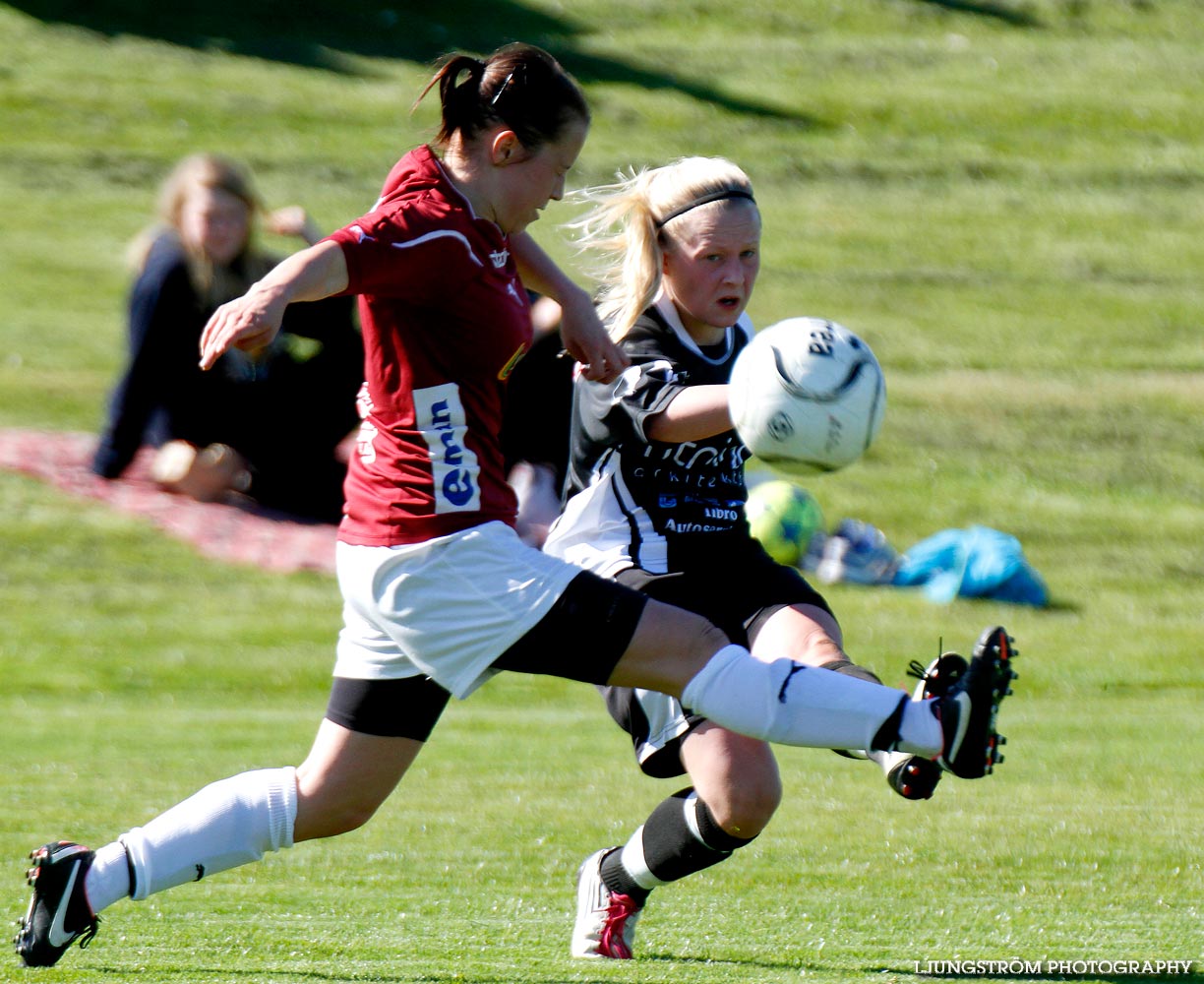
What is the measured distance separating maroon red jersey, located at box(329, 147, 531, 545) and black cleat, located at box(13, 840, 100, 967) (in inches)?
39.3

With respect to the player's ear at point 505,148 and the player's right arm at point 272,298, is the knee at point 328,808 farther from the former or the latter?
the player's ear at point 505,148

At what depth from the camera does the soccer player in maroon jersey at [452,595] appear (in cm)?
394

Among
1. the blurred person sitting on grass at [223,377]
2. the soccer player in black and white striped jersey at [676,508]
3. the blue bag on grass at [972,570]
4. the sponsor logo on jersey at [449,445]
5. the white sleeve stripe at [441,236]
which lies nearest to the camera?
the white sleeve stripe at [441,236]

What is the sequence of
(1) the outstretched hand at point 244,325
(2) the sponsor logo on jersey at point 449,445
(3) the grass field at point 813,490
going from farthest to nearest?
(3) the grass field at point 813,490
(2) the sponsor logo on jersey at point 449,445
(1) the outstretched hand at point 244,325

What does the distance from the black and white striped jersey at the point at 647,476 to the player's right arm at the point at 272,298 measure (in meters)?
1.07

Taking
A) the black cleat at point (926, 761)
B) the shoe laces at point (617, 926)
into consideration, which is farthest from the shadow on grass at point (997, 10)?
the black cleat at point (926, 761)

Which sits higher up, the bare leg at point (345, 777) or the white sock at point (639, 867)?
the bare leg at point (345, 777)

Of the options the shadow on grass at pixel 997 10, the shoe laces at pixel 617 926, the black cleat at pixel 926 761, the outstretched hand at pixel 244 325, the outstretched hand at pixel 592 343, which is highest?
the outstretched hand at pixel 244 325

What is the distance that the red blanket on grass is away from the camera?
11672 millimetres

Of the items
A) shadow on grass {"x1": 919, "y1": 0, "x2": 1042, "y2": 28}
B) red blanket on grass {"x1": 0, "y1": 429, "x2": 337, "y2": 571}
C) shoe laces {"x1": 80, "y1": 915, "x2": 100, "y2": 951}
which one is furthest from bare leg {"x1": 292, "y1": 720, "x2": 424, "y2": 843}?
shadow on grass {"x1": 919, "y1": 0, "x2": 1042, "y2": 28}

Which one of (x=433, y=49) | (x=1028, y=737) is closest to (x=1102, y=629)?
(x=1028, y=737)

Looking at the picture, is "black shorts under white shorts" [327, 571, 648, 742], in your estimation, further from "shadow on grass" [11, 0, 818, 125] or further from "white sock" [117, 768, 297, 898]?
"shadow on grass" [11, 0, 818, 125]

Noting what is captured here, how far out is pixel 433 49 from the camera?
27.8m

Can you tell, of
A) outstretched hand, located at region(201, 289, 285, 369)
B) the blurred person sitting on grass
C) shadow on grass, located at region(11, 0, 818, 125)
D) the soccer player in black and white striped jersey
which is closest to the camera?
outstretched hand, located at region(201, 289, 285, 369)
